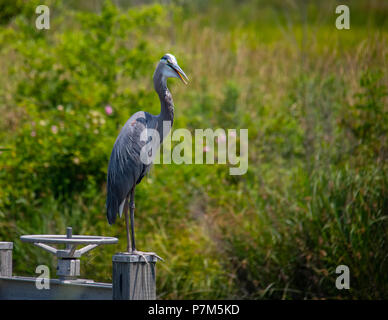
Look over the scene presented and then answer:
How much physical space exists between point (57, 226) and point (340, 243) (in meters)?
2.71

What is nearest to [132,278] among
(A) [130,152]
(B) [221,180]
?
(A) [130,152]

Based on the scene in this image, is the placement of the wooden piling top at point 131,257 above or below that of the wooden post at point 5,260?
above

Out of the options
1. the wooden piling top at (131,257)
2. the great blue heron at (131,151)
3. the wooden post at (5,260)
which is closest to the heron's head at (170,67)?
the great blue heron at (131,151)

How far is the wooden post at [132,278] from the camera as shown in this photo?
2852mm

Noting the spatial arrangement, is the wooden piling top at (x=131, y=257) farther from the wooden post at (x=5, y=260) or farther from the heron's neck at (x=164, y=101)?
the wooden post at (x=5, y=260)

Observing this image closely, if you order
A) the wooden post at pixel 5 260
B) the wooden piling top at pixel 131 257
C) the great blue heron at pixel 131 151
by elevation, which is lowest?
the wooden post at pixel 5 260

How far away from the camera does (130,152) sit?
3.14m

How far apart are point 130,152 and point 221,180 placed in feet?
10.9

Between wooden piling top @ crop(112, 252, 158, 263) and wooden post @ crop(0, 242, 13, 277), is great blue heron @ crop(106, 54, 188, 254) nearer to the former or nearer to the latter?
wooden piling top @ crop(112, 252, 158, 263)

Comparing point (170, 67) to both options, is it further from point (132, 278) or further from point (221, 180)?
point (221, 180)

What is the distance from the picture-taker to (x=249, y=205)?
5.71m

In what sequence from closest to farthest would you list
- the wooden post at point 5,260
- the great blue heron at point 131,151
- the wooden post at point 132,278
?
1. the wooden post at point 132,278
2. the great blue heron at point 131,151
3. the wooden post at point 5,260
